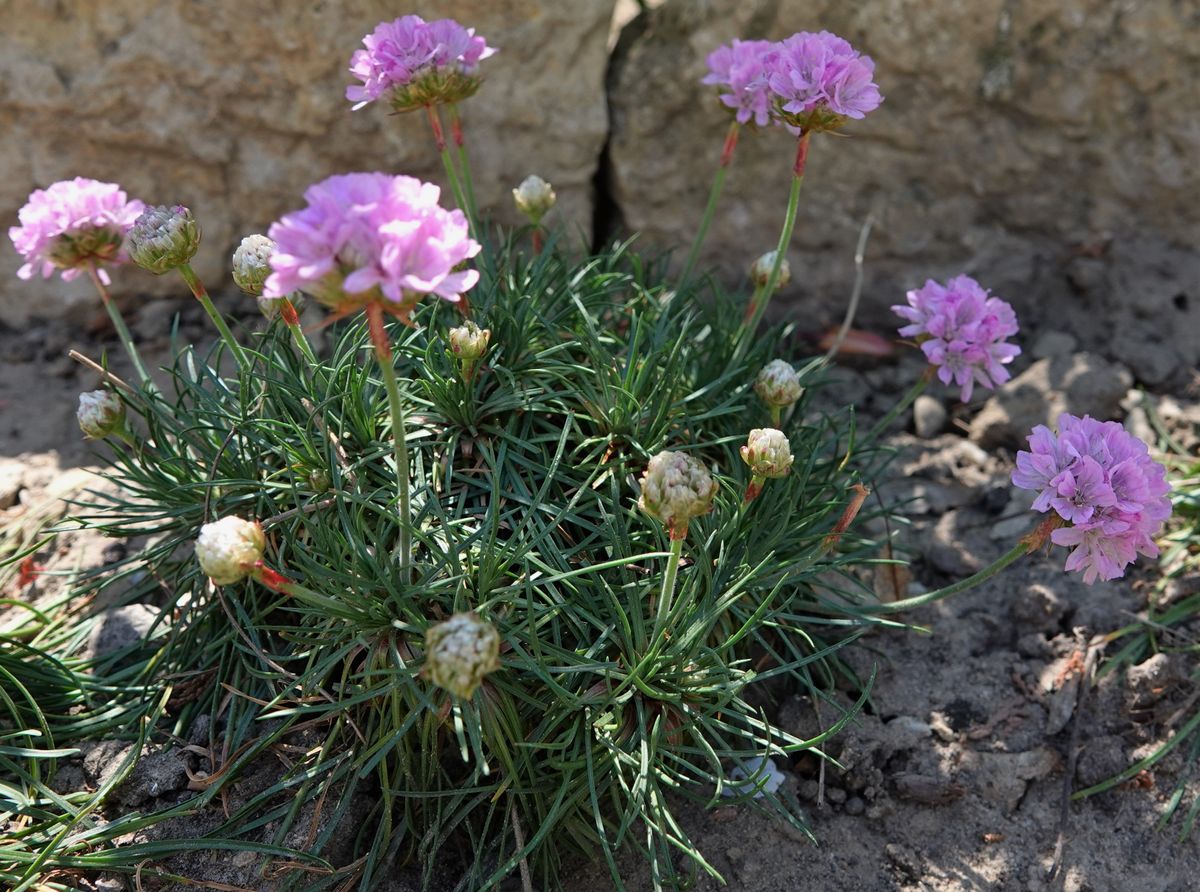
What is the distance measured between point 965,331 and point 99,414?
1882mm

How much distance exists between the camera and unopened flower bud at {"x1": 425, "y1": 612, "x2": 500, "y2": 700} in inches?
65.6

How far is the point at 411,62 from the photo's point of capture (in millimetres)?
2316

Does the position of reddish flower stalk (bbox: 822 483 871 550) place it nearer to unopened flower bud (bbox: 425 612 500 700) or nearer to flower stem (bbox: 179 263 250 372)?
unopened flower bud (bbox: 425 612 500 700)

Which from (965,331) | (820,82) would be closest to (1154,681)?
(965,331)

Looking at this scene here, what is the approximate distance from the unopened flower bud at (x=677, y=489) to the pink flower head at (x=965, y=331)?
94 centimetres

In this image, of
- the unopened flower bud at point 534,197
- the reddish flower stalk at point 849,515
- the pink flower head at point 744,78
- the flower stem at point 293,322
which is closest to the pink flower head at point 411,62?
the unopened flower bud at point 534,197

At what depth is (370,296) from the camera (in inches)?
61.2

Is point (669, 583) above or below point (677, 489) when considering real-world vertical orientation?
below

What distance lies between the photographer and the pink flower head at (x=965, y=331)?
97.3 inches

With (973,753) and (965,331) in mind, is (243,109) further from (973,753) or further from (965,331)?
(973,753)

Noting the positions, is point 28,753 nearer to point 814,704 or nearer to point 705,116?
point 814,704

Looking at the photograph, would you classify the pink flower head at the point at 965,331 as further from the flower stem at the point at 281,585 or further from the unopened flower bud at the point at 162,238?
the unopened flower bud at the point at 162,238

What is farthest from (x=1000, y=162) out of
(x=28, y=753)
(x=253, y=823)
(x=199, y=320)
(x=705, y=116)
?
(x=28, y=753)

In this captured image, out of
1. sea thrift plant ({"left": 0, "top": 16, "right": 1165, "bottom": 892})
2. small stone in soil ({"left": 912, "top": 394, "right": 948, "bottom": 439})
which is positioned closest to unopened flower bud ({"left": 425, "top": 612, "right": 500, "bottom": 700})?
sea thrift plant ({"left": 0, "top": 16, "right": 1165, "bottom": 892})
